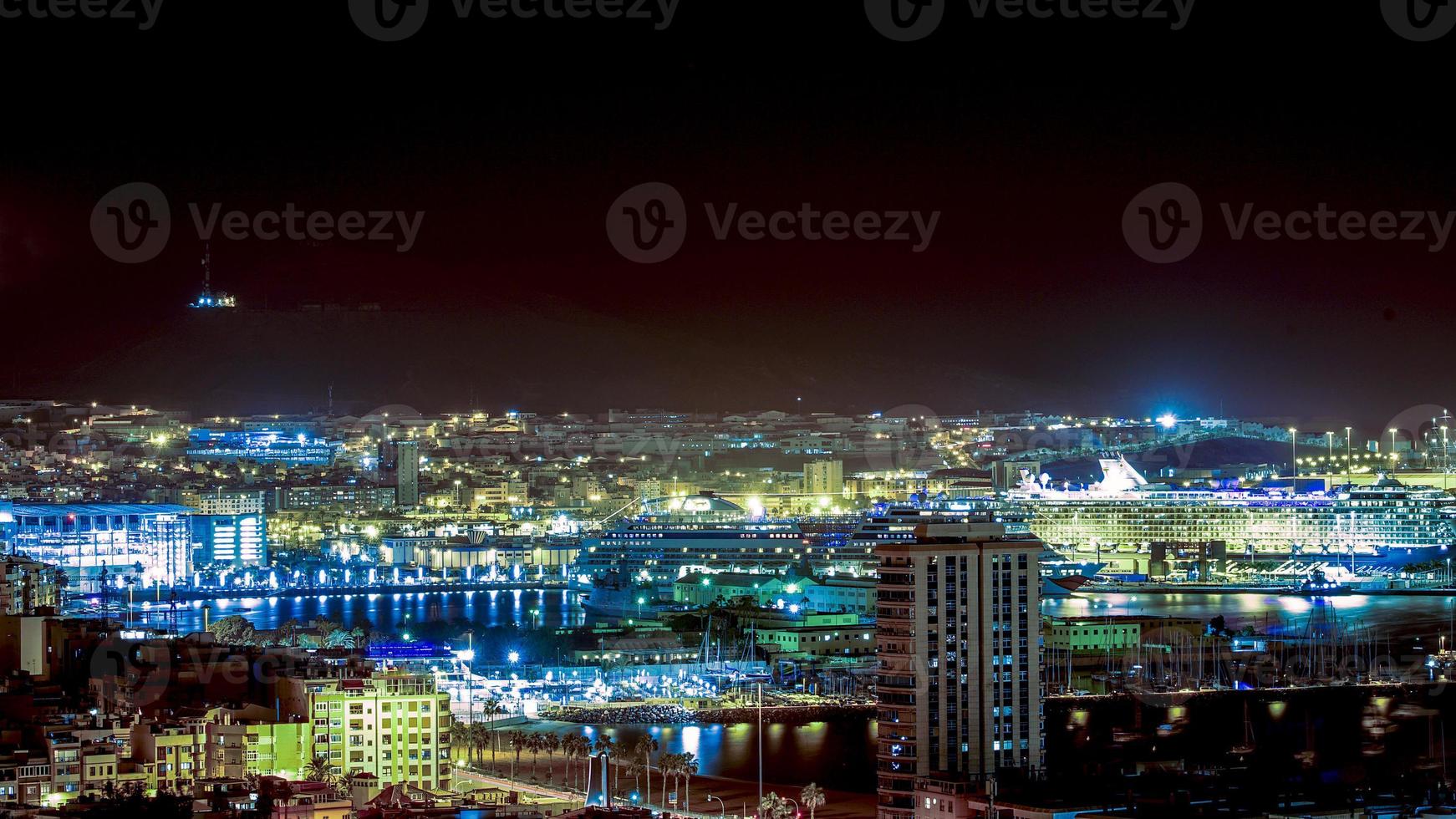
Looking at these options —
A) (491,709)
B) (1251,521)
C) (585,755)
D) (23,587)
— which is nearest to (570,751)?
(585,755)

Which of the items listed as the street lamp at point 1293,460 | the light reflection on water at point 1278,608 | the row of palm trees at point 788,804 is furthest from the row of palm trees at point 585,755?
the street lamp at point 1293,460

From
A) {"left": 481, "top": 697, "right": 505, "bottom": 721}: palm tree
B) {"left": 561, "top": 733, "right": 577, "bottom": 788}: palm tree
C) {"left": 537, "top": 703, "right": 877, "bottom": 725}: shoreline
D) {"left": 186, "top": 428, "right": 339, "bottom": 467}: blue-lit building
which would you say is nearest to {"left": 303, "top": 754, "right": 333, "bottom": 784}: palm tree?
{"left": 561, "top": 733, "right": 577, "bottom": 788}: palm tree

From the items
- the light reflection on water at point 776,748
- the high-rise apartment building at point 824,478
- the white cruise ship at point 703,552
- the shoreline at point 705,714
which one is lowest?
the light reflection on water at point 776,748

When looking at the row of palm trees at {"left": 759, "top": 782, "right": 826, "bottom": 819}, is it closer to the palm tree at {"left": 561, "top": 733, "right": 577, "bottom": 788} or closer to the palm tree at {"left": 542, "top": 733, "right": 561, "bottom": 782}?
the palm tree at {"left": 561, "top": 733, "right": 577, "bottom": 788}

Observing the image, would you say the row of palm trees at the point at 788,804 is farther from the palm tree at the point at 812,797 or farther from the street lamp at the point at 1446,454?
the street lamp at the point at 1446,454

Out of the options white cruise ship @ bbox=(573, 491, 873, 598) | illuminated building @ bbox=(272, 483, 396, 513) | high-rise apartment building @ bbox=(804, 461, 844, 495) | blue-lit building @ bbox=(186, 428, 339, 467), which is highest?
blue-lit building @ bbox=(186, 428, 339, 467)
